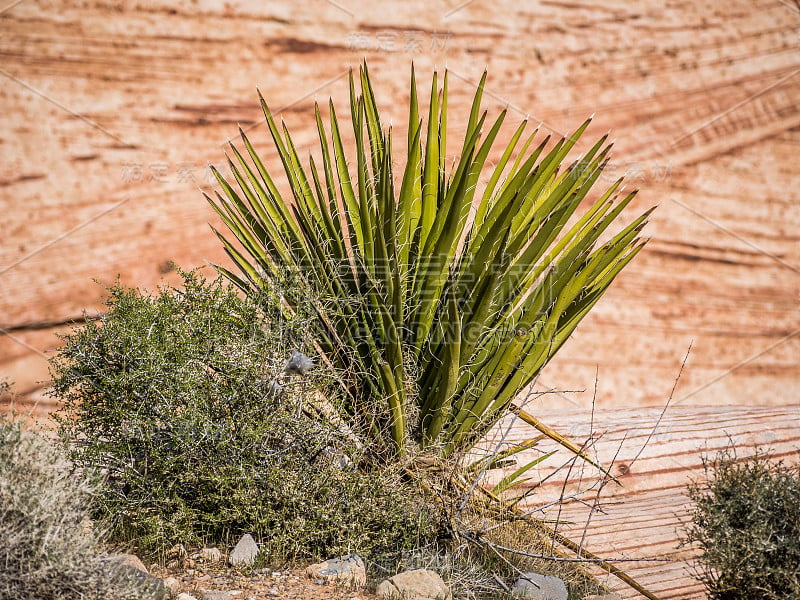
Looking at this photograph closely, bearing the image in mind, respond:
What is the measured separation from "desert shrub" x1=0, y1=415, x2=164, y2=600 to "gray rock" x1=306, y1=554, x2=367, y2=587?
1.18ft

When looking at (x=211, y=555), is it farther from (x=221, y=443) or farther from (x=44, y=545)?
(x=44, y=545)

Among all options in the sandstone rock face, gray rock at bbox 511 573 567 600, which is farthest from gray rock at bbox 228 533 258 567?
the sandstone rock face

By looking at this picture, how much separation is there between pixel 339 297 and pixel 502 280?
1.38 ft

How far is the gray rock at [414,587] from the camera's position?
63.4 inches

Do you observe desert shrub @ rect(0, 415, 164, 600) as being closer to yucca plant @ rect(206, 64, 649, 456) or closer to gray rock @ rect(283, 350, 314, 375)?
gray rock @ rect(283, 350, 314, 375)

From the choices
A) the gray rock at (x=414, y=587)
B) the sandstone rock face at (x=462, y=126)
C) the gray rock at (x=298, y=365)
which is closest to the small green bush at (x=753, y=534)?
the gray rock at (x=414, y=587)

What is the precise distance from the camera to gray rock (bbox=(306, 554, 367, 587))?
1678mm

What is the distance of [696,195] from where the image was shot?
14.5ft

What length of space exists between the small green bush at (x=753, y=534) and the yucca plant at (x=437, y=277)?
1.20 ft

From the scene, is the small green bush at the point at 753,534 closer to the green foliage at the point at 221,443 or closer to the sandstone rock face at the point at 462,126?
the green foliage at the point at 221,443

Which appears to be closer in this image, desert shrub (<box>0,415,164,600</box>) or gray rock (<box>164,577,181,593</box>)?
desert shrub (<box>0,415,164,600</box>)

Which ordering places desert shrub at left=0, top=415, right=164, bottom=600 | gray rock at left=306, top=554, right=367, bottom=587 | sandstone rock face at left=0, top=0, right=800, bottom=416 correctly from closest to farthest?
desert shrub at left=0, top=415, right=164, bottom=600 → gray rock at left=306, top=554, right=367, bottom=587 → sandstone rock face at left=0, top=0, right=800, bottom=416

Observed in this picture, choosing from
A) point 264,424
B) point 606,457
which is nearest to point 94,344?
point 264,424

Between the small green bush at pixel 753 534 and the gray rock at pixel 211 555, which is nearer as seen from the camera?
the small green bush at pixel 753 534
